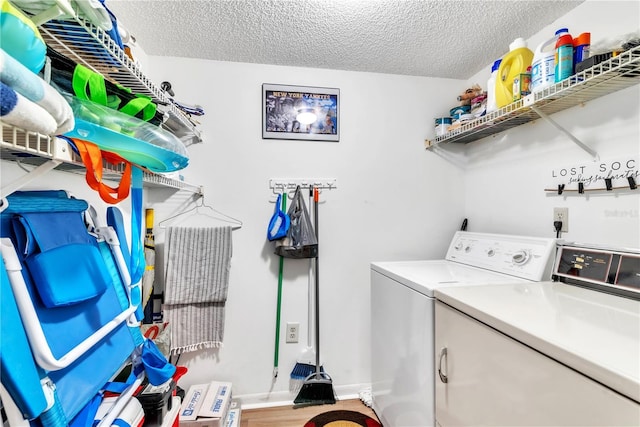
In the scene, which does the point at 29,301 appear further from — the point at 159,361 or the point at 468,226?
the point at 468,226

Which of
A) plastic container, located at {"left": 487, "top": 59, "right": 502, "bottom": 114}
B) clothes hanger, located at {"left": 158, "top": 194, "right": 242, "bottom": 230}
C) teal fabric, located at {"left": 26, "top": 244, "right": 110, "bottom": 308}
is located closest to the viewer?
teal fabric, located at {"left": 26, "top": 244, "right": 110, "bottom": 308}

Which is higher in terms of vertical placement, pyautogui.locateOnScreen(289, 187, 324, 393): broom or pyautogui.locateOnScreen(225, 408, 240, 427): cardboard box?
pyautogui.locateOnScreen(289, 187, 324, 393): broom

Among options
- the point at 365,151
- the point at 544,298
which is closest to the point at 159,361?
the point at 544,298

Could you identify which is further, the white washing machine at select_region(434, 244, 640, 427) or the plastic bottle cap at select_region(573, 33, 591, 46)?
the plastic bottle cap at select_region(573, 33, 591, 46)

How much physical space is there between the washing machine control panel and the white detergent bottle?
685 millimetres

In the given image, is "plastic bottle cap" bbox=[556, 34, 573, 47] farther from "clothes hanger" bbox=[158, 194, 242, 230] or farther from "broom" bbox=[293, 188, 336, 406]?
"clothes hanger" bbox=[158, 194, 242, 230]

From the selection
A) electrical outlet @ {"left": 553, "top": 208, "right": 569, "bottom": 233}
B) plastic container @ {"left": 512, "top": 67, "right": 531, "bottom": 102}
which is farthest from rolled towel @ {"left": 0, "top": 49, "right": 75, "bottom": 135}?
electrical outlet @ {"left": 553, "top": 208, "right": 569, "bottom": 233}

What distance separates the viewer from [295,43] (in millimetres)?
1641

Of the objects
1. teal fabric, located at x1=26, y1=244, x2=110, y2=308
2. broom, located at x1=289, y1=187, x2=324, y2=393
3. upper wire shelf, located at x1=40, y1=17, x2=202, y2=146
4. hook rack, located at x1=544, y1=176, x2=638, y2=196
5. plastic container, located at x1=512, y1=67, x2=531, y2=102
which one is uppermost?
plastic container, located at x1=512, y1=67, x2=531, y2=102

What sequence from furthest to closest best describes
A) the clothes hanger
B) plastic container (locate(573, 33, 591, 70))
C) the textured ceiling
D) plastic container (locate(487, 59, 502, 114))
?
the clothes hanger, plastic container (locate(487, 59, 502, 114)), the textured ceiling, plastic container (locate(573, 33, 591, 70))

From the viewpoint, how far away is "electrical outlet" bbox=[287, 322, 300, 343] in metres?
1.89

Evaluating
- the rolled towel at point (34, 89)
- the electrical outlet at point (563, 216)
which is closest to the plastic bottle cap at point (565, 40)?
the electrical outlet at point (563, 216)

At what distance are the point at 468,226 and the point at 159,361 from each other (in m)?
2.02

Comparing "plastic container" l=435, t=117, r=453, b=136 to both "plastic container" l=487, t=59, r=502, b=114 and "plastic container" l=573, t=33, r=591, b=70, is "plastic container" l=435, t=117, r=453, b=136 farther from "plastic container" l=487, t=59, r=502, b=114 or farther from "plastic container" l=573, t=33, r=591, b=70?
"plastic container" l=573, t=33, r=591, b=70
